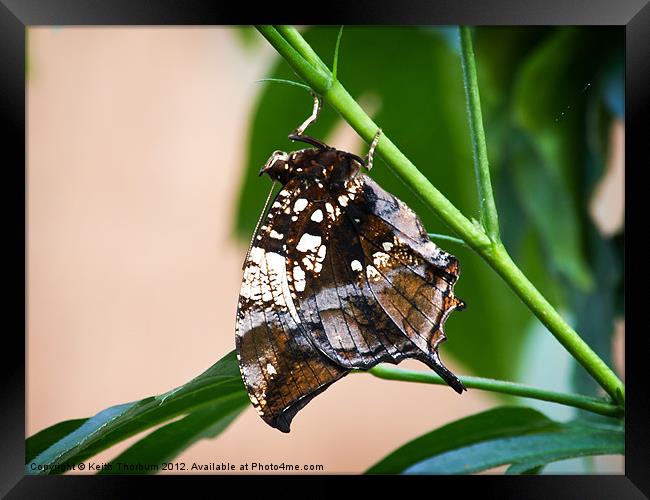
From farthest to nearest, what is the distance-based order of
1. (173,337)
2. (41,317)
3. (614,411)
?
(173,337) → (41,317) → (614,411)

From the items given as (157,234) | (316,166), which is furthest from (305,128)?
(157,234)

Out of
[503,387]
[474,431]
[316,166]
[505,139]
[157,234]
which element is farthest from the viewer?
[157,234]

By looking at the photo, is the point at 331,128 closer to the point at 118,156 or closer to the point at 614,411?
the point at 118,156

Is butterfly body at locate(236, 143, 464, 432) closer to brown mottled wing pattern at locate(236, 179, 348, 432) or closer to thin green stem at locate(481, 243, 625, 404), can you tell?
brown mottled wing pattern at locate(236, 179, 348, 432)

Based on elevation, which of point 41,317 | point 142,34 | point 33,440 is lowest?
point 33,440

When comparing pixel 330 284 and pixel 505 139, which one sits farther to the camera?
pixel 505 139

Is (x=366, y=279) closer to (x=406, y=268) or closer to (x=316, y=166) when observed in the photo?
(x=406, y=268)
